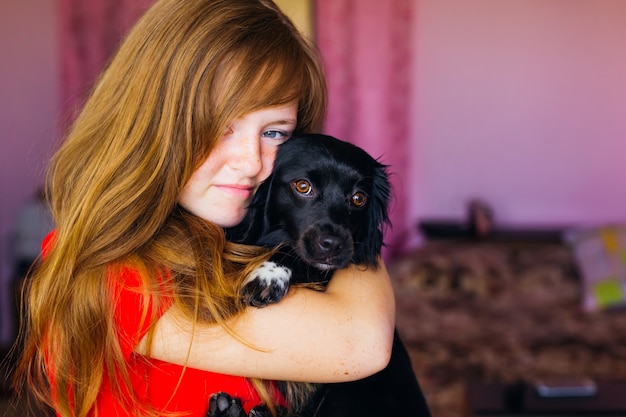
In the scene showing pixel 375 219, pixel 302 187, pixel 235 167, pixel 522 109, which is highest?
pixel 235 167

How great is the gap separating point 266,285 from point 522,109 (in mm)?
3732

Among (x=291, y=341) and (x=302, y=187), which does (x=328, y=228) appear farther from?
(x=291, y=341)

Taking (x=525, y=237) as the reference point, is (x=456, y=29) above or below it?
above

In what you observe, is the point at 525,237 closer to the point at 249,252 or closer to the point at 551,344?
the point at 551,344

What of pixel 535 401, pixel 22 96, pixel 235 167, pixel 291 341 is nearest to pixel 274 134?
pixel 235 167

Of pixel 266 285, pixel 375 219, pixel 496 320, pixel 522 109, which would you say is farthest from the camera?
pixel 522 109

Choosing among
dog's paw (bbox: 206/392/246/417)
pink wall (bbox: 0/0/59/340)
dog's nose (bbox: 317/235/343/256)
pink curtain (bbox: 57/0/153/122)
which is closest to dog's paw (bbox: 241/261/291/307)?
dog's nose (bbox: 317/235/343/256)

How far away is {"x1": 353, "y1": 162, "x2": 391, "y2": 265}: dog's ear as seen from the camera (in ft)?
5.57

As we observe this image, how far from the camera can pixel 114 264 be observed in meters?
1.24

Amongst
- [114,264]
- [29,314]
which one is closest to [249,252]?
[114,264]

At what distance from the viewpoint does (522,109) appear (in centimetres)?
473

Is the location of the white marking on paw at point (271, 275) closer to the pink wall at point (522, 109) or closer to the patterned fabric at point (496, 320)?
the patterned fabric at point (496, 320)

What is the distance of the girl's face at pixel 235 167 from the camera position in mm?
1355

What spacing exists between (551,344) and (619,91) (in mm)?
2099
